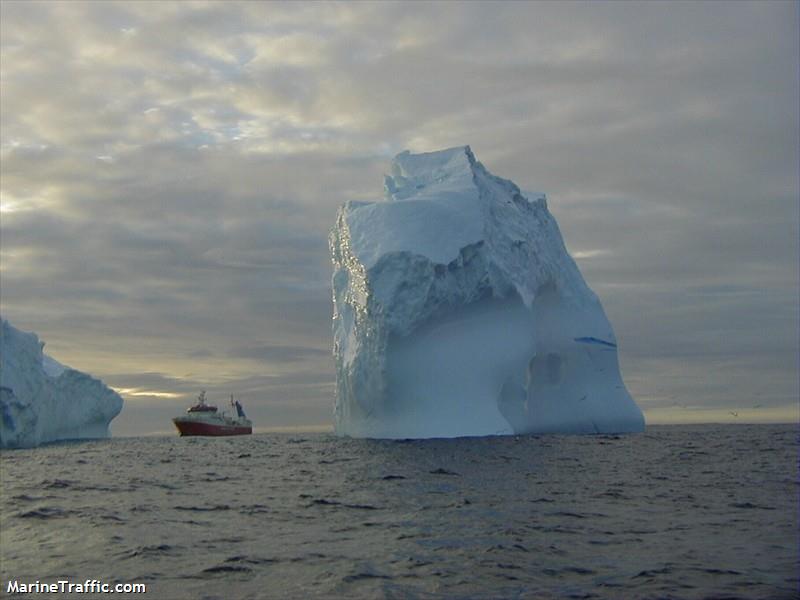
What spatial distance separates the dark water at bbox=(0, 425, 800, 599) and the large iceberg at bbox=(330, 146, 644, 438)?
28.3ft

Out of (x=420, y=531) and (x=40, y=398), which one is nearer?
(x=420, y=531)

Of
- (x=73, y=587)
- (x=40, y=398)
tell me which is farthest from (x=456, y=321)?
(x=73, y=587)

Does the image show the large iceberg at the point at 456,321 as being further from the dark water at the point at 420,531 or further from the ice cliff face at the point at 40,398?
the ice cliff face at the point at 40,398

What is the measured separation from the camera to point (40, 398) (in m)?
38.7

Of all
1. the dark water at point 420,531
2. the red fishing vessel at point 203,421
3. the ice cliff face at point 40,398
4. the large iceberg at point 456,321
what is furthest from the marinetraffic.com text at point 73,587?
the red fishing vessel at point 203,421

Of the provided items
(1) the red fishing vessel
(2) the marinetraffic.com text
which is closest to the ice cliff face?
(1) the red fishing vessel

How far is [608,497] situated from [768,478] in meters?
5.15

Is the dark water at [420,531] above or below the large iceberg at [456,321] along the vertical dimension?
below

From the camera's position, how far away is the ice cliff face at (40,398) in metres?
35.6

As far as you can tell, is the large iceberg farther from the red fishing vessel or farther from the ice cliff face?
the red fishing vessel

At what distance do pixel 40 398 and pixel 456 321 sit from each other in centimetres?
2169

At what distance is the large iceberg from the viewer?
2791cm

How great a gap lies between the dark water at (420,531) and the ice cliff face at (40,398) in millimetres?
18828

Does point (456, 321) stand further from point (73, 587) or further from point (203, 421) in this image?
point (203, 421)
